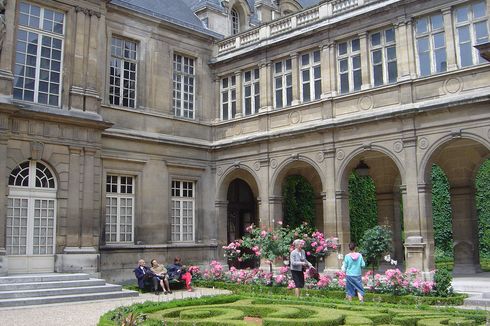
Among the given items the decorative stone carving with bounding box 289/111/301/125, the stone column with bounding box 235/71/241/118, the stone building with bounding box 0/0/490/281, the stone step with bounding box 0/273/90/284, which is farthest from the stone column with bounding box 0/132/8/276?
the decorative stone carving with bounding box 289/111/301/125

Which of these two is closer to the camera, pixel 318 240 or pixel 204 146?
pixel 318 240

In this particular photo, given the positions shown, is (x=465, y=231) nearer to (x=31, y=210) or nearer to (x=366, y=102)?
(x=366, y=102)

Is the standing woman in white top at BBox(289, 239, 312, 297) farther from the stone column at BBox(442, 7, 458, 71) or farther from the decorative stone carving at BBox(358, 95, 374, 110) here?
the stone column at BBox(442, 7, 458, 71)

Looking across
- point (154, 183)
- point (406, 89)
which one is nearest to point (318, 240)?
point (406, 89)

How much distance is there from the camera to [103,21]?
623 inches

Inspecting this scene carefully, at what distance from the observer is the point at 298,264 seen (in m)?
10.9

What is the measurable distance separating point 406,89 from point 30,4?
10.5 metres

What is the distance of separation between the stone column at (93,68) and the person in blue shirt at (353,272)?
871 cm

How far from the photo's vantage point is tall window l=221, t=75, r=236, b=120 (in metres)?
18.6

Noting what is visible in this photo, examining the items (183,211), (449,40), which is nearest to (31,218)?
(183,211)

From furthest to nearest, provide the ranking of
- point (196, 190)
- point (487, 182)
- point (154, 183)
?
point (487, 182)
point (196, 190)
point (154, 183)

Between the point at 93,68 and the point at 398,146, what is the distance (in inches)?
352

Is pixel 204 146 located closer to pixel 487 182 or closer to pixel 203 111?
pixel 203 111

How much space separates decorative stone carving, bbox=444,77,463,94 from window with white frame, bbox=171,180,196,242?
8874mm
